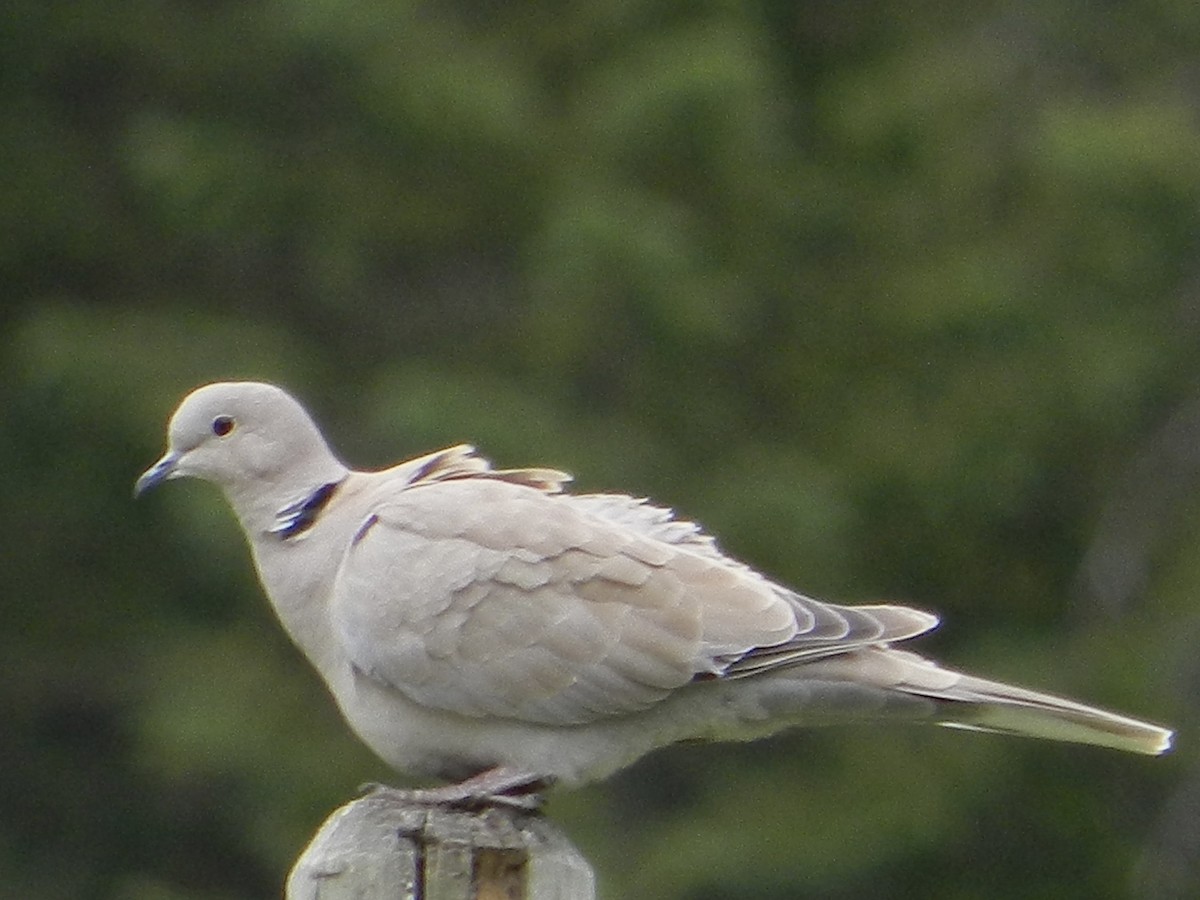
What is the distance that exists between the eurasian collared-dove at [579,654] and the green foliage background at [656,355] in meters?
6.01

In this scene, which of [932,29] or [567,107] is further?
[932,29]

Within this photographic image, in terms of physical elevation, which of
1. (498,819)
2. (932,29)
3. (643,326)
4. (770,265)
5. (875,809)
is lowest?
(498,819)

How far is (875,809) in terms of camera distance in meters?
11.7

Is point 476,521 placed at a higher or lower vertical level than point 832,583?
lower

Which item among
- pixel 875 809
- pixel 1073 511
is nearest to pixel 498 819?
pixel 875 809

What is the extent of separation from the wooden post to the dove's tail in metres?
0.96

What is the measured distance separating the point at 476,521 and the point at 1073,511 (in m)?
8.68

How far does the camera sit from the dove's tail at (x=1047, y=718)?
425 centimetres

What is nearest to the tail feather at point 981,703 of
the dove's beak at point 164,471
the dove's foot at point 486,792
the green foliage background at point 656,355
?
the dove's foot at point 486,792

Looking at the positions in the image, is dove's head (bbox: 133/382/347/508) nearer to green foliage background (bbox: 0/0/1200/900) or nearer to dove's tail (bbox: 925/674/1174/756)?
dove's tail (bbox: 925/674/1174/756)

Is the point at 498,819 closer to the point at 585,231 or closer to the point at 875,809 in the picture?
the point at 585,231

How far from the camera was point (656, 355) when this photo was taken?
37.6ft

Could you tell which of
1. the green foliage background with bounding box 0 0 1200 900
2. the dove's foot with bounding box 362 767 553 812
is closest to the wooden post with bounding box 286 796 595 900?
the dove's foot with bounding box 362 767 553 812

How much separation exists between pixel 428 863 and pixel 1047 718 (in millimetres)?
1244
